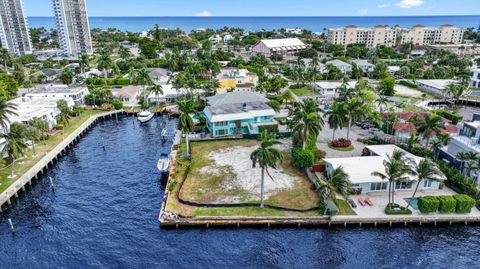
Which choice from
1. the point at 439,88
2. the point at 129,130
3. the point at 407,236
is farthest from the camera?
the point at 439,88

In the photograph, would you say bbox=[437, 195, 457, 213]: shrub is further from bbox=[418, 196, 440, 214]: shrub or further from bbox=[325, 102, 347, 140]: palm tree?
bbox=[325, 102, 347, 140]: palm tree

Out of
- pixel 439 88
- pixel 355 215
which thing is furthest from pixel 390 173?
pixel 439 88

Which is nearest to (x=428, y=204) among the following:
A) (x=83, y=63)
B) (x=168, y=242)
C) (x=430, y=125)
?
(x=430, y=125)

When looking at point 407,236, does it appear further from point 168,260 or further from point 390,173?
point 168,260

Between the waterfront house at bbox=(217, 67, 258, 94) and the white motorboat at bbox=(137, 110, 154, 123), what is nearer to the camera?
the white motorboat at bbox=(137, 110, 154, 123)

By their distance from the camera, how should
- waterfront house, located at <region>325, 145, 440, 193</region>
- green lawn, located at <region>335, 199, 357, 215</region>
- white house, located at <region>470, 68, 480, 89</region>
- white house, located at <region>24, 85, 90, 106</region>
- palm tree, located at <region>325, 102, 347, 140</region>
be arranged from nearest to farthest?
1. green lawn, located at <region>335, 199, 357, 215</region>
2. waterfront house, located at <region>325, 145, 440, 193</region>
3. palm tree, located at <region>325, 102, 347, 140</region>
4. white house, located at <region>24, 85, 90, 106</region>
5. white house, located at <region>470, 68, 480, 89</region>

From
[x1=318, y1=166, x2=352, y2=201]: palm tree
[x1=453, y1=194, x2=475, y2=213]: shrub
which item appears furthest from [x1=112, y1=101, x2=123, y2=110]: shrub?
[x1=453, y1=194, x2=475, y2=213]: shrub

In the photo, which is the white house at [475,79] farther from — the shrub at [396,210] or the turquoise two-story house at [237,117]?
the shrub at [396,210]

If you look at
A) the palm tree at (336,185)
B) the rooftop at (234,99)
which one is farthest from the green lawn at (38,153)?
the palm tree at (336,185)
